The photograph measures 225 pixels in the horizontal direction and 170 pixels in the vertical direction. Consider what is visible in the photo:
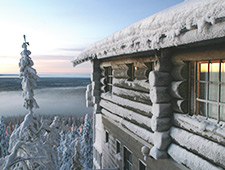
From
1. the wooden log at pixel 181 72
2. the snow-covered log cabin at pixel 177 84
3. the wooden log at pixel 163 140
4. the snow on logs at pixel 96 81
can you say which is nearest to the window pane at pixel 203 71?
the snow-covered log cabin at pixel 177 84

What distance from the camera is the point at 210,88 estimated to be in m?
3.50

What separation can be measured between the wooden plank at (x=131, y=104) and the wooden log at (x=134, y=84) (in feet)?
1.21

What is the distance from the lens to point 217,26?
7.81 ft

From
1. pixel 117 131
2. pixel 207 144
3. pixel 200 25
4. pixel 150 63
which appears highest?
pixel 200 25

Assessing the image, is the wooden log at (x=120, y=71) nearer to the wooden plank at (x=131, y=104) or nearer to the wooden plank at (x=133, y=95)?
the wooden plank at (x=133, y=95)

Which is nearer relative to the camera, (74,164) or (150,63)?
(150,63)

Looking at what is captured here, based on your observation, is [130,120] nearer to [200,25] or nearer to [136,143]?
[136,143]

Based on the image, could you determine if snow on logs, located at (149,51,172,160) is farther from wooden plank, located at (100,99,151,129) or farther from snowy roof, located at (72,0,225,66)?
wooden plank, located at (100,99,151,129)

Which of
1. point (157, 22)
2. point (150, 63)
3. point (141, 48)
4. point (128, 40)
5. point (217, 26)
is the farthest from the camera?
point (150, 63)

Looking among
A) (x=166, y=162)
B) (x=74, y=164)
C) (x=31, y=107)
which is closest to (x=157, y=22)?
Result: (x=166, y=162)

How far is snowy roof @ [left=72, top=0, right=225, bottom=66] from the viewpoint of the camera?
2.36m

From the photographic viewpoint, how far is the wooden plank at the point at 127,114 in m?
5.05

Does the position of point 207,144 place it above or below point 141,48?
below

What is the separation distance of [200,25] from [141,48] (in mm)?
1381
